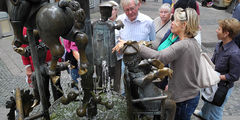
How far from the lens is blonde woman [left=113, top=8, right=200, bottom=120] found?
1.82 meters

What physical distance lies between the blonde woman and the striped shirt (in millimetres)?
822

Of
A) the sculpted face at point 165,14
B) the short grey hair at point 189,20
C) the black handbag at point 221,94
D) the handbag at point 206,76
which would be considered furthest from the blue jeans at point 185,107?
the sculpted face at point 165,14

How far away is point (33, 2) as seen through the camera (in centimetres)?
136

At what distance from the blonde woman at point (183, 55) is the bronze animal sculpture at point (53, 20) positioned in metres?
0.58

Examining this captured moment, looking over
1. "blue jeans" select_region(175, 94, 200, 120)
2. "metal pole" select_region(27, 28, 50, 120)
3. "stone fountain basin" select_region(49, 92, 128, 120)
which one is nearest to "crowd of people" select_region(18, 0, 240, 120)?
"blue jeans" select_region(175, 94, 200, 120)

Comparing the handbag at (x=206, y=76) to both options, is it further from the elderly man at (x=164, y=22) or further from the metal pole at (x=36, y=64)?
the metal pole at (x=36, y=64)

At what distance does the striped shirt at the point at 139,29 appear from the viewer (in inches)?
107

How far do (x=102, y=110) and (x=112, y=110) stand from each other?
10cm

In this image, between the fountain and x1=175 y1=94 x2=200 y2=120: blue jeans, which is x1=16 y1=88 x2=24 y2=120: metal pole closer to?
the fountain

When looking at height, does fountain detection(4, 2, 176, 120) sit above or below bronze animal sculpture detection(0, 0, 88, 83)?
below

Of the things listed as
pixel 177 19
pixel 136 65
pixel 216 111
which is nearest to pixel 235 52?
pixel 216 111

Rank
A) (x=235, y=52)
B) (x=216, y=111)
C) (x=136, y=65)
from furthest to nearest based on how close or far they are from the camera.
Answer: (x=216, y=111) → (x=235, y=52) → (x=136, y=65)

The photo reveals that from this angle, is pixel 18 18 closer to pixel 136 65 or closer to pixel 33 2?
pixel 33 2

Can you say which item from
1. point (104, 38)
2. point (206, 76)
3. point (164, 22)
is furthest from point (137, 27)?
point (206, 76)
